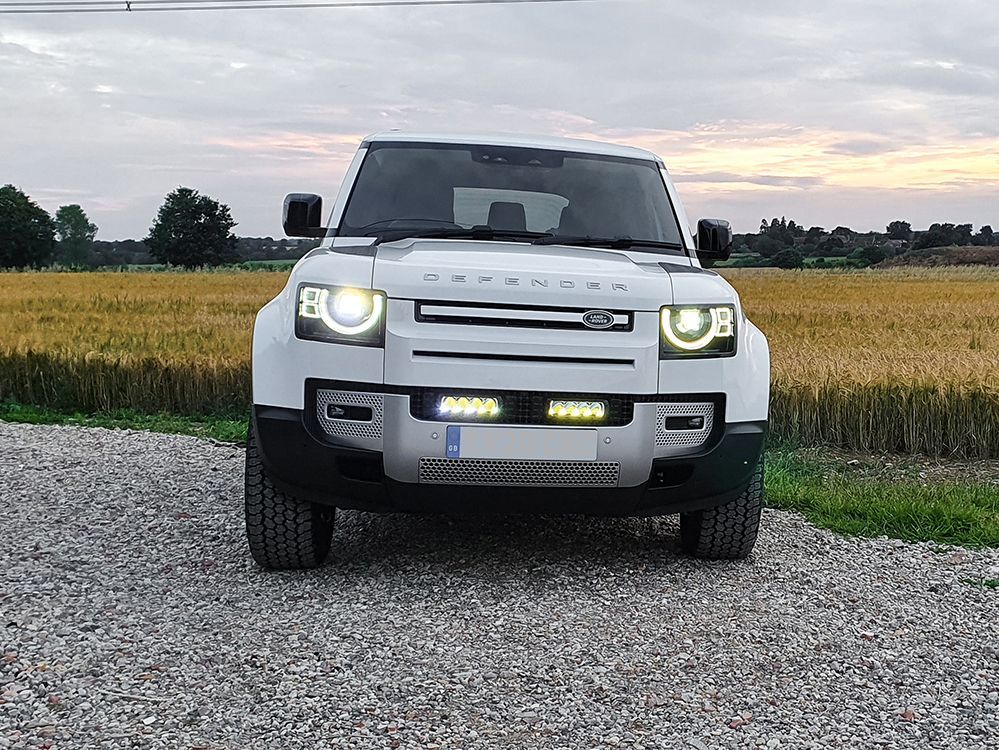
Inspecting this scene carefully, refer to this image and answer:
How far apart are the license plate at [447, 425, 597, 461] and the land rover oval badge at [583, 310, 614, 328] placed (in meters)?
0.42

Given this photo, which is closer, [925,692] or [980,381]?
[925,692]

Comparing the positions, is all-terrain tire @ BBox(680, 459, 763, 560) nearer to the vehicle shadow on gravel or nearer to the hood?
the vehicle shadow on gravel

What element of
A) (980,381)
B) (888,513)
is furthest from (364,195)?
(980,381)

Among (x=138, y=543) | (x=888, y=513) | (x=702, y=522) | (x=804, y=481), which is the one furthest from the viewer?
(x=804, y=481)

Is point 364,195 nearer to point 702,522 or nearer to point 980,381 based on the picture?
point 702,522

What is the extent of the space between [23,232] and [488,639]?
100927 mm

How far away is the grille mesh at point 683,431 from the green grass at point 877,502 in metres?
1.62

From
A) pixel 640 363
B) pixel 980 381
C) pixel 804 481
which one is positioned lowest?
pixel 804 481

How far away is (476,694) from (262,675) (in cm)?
73

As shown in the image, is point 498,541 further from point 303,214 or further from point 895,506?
point 895,506

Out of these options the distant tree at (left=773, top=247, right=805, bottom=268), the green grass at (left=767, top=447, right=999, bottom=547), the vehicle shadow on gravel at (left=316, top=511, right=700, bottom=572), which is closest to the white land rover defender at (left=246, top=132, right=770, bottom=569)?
the vehicle shadow on gravel at (left=316, top=511, right=700, bottom=572)

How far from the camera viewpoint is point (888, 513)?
19.9ft

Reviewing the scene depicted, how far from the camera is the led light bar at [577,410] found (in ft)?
13.6

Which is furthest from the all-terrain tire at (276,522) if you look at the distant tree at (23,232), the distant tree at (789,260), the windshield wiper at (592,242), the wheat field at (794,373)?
the distant tree at (23,232)
